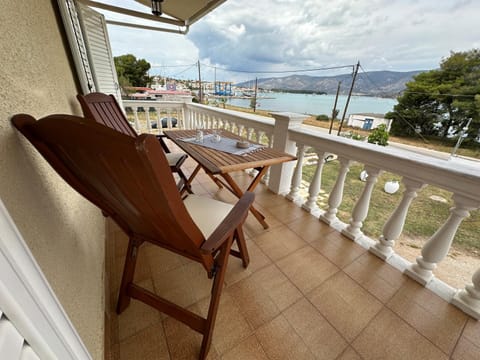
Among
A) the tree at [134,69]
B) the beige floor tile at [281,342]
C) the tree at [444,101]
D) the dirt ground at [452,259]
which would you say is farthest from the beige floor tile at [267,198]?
the tree at [444,101]

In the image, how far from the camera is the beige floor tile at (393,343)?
3.24ft

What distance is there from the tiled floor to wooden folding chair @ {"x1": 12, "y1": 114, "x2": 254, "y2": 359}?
18cm

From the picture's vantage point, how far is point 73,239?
862mm

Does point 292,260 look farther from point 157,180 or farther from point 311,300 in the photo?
point 157,180

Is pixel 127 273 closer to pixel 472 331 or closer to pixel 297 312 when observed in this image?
pixel 297 312

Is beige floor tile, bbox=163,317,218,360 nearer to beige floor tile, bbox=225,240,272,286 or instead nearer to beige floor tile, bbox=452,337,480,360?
beige floor tile, bbox=225,240,272,286

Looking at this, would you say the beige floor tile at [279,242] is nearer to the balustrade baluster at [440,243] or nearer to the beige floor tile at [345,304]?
the beige floor tile at [345,304]

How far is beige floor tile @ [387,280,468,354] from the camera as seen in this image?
1062mm

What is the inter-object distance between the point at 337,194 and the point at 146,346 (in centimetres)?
182

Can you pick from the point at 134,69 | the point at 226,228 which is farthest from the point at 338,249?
the point at 134,69

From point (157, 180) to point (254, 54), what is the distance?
16.9 m

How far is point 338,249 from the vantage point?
1.64 m

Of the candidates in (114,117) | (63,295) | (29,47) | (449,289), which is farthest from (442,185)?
(114,117)

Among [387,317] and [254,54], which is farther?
[254,54]
